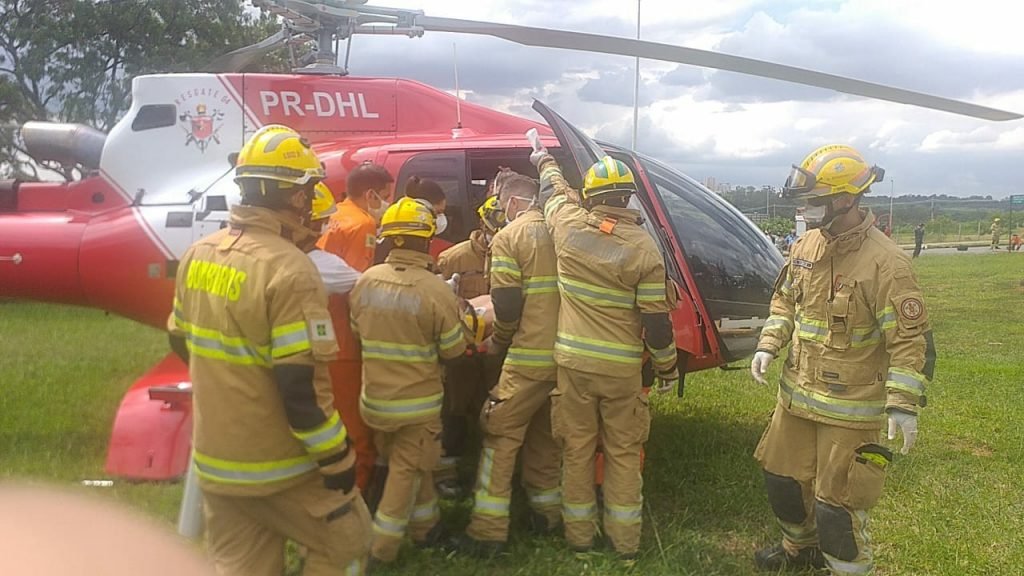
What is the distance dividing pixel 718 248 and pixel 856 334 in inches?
63.2

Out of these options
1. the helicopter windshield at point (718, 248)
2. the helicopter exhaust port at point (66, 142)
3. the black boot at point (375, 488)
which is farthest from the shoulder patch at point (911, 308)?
the helicopter exhaust port at point (66, 142)

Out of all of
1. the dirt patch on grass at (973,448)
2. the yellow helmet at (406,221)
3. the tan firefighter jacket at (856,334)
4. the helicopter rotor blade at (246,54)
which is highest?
the helicopter rotor blade at (246,54)

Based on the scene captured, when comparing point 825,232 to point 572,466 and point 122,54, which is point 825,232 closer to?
point 572,466

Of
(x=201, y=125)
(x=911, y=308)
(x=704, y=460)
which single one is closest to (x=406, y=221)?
(x=911, y=308)

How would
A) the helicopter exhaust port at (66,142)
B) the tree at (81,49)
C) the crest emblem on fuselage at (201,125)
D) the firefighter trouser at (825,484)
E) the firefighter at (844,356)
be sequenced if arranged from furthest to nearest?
1. the tree at (81,49)
2. the helicopter exhaust port at (66,142)
3. the crest emblem on fuselage at (201,125)
4. the firefighter trouser at (825,484)
5. the firefighter at (844,356)

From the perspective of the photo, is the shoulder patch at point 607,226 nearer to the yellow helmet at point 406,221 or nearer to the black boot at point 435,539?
the yellow helmet at point 406,221

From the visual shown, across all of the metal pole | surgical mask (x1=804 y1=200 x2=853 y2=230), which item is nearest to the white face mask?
surgical mask (x1=804 y1=200 x2=853 y2=230)

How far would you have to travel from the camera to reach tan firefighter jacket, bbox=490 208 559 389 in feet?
13.9

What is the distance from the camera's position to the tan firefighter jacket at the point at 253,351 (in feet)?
8.98

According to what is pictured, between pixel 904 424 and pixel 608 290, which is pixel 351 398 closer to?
pixel 608 290

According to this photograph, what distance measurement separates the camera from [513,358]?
4.30 metres

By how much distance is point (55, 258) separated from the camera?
5469 millimetres

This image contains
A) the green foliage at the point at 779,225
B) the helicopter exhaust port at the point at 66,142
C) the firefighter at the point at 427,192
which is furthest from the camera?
the green foliage at the point at 779,225

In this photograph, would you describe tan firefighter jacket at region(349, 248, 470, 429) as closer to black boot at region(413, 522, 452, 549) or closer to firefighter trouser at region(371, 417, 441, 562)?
firefighter trouser at region(371, 417, 441, 562)
